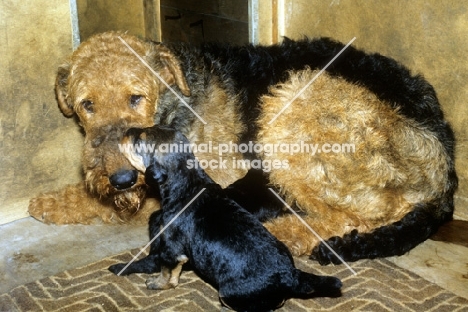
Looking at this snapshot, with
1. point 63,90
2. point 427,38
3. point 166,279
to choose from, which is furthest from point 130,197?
point 427,38

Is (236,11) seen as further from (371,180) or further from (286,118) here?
(371,180)

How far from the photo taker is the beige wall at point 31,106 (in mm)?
4258

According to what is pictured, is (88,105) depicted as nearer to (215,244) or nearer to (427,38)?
(215,244)

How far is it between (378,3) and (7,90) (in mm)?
3297

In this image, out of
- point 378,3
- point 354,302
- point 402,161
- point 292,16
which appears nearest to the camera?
point 354,302

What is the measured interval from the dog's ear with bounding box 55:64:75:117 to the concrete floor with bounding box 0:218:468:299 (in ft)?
3.45

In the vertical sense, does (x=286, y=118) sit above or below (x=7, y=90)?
below

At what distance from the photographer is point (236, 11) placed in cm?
583

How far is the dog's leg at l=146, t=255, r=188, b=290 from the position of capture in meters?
3.55

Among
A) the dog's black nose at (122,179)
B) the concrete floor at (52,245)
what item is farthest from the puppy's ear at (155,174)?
the concrete floor at (52,245)

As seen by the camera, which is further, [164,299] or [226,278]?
[164,299]

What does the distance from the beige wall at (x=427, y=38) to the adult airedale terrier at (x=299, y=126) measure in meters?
0.31

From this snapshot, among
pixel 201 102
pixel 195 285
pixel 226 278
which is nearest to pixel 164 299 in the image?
pixel 195 285

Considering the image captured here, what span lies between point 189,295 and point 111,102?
144cm
